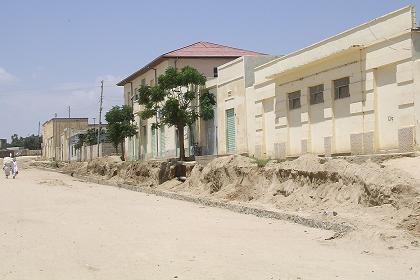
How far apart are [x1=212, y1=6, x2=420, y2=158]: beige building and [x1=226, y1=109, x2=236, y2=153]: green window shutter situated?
1.50 metres

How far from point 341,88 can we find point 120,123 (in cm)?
2970

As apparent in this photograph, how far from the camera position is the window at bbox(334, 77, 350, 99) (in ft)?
70.6

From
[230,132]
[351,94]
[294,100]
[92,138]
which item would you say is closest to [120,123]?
[230,132]

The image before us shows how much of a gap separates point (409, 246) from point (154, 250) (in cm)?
540

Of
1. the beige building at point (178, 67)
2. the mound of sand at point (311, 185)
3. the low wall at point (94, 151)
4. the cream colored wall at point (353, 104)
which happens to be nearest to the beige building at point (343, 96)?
the cream colored wall at point (353, 104)

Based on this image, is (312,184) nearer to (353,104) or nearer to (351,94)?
(353,104)

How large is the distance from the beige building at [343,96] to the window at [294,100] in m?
0.04

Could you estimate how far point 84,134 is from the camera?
76625mm

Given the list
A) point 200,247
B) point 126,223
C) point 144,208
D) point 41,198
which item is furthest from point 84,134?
point 200,247

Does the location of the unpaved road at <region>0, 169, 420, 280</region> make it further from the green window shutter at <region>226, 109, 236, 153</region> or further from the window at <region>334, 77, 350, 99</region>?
the green window shutter at <region>226, 109, 236, 153</region>

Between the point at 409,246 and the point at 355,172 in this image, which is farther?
the point at 355,172

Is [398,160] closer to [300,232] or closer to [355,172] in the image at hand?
[355,172]

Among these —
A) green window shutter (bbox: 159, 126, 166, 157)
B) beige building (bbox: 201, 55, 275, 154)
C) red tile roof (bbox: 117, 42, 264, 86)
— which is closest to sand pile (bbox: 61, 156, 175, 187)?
green window shutter (bbox: 159, 126, 166, 157)

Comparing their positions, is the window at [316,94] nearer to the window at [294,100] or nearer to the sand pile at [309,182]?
the window at [294,100]
